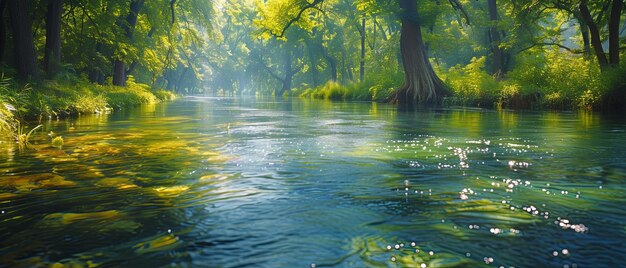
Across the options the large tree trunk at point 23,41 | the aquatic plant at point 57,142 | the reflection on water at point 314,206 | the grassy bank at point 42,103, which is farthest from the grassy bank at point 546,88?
the large tree trunk at point 23,41

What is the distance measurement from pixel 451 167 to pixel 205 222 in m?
2.93

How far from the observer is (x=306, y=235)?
109 inches

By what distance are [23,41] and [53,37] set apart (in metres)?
3.26

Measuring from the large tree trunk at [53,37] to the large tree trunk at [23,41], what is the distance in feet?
7.72

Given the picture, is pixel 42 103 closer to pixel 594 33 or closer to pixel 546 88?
pixel 546 88

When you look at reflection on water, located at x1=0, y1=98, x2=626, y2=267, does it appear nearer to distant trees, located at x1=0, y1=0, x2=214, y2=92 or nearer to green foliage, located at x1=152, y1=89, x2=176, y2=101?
distant trees, located at x1=0, y1=0, x2=214, y2=92

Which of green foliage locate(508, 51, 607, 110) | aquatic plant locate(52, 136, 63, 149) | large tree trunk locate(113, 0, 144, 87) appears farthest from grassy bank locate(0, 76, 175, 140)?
green foliage locate(508, 51, 607, 110)

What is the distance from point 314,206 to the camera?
3.44 m

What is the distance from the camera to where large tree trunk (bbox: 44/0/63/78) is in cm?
1791

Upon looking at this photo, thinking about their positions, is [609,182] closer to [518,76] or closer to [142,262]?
[142,262]

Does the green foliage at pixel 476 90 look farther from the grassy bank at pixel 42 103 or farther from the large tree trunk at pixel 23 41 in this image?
the large tree trunk at pixel 23 41

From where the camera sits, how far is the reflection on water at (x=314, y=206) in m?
2.46

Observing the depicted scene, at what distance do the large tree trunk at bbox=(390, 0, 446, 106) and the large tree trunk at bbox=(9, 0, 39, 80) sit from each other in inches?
631

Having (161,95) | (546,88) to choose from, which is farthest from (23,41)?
(161,95)
